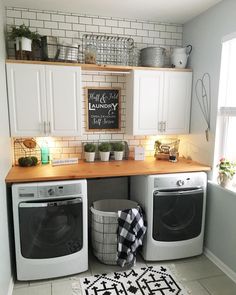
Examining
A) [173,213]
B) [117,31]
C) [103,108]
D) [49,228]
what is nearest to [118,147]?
[103,108]

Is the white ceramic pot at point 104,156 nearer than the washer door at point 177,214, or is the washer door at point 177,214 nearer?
the washer door at point 177,214

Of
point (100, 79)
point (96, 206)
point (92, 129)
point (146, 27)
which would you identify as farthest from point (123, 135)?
point (146, 27)

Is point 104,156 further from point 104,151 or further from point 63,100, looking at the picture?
point 63,100

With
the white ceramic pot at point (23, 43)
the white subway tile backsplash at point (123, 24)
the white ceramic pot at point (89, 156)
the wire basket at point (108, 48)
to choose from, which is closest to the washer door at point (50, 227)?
the white ceramic pot at point (89, 156)

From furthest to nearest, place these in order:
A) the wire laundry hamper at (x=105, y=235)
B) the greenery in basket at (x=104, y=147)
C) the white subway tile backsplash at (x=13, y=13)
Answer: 1. the greenery in basket at (x=104, y=147)
2. the white subway tile backsplash at (x=13, y=13)
3. the wire laundry hamper at (x=105, y=235)

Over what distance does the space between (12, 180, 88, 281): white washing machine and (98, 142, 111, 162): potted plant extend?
2.22 ft

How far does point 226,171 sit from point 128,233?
3.68ft

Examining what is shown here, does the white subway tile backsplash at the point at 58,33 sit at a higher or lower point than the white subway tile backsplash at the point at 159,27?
lower

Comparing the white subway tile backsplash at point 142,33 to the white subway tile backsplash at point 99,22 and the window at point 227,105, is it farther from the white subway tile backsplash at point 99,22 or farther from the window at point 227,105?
the window at point 227,105

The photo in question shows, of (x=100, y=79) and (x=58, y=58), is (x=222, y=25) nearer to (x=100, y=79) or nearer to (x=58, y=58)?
(x=100, y=79)

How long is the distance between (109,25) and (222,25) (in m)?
1.24

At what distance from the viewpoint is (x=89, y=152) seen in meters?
2.87

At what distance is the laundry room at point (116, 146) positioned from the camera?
2262 millimetres

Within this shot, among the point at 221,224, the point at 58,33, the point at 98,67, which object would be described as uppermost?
the point at 58,33
